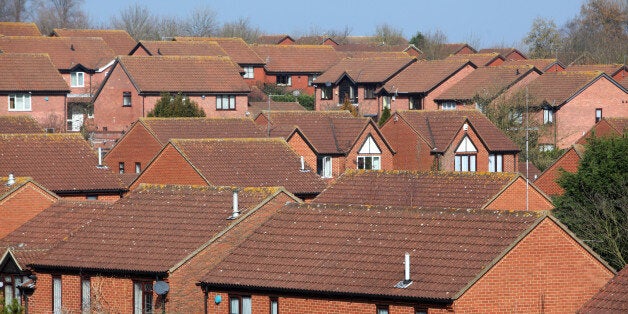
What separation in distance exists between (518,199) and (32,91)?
125 feet

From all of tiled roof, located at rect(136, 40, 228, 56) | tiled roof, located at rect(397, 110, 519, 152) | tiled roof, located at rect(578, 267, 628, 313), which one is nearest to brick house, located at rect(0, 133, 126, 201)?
Answer: tiled roof, located at rect(397, 110, 519, 152)

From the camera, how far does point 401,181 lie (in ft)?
119

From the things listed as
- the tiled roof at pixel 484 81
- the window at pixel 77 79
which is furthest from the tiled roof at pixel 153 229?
the window at pixel 77 79

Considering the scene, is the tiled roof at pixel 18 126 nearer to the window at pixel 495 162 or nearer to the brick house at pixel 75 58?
the window at pixel 495 162

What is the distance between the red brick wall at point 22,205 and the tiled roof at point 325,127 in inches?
675

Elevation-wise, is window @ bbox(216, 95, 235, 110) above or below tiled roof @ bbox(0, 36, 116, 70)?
below

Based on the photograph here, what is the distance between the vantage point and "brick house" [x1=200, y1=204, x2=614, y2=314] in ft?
83.6

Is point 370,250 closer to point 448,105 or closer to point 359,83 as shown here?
point 448,105

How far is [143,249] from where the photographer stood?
29.8 metres

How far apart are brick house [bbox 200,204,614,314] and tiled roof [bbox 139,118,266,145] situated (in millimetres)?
21162

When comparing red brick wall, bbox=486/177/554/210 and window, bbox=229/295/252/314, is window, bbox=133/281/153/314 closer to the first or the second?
window, bbox=229/295/252/314

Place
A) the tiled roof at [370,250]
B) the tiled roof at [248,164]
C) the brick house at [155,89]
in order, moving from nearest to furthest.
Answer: the tiled roof at [370,250] → the tiled roof at [248,164] → the brick house at [155,89]

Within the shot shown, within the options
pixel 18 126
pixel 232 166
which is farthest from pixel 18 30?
pixel 232 166

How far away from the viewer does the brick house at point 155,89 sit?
7288cm
